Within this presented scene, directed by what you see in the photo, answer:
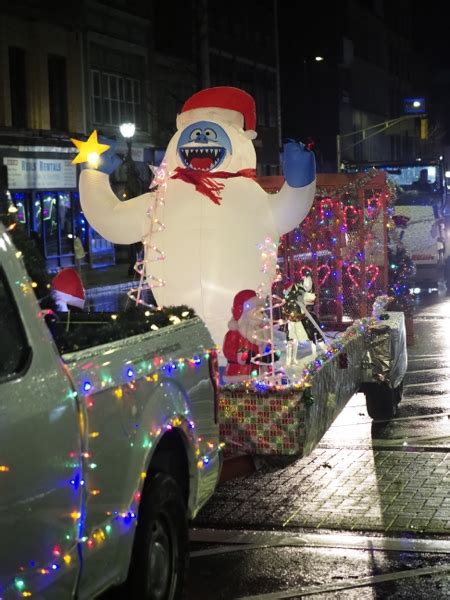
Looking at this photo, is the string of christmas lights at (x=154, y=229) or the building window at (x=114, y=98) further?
the building window at (x=114, y=98)

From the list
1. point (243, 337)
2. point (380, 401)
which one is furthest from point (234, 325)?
point (380, 401)

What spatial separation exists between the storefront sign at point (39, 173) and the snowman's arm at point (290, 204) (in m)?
22.1

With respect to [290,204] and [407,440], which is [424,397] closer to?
[407,440]

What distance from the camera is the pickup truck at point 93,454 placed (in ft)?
12.2

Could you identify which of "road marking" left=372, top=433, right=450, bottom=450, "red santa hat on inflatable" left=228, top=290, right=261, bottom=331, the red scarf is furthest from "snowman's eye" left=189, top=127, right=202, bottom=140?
"road marking" left=372, top=433, right=450, bottom=450

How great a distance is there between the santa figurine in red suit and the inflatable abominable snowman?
0.96 meters

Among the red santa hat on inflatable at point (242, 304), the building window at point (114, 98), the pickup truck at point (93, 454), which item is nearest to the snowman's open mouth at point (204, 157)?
the red santa hat on inflatable at point (242, 304)

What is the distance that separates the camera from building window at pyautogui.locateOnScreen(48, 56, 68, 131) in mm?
33969

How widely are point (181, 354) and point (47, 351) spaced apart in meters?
1.41

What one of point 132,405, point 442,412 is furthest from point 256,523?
point 442,412

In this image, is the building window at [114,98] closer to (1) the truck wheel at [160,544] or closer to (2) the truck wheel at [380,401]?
(2) the truck wheel at [380,401]

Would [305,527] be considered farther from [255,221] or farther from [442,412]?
[442,412]

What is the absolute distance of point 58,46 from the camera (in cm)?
3375

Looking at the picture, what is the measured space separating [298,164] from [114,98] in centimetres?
2894
